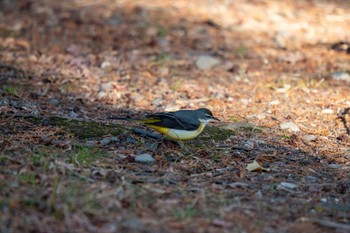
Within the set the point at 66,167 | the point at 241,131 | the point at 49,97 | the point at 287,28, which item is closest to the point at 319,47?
the point at 287,28

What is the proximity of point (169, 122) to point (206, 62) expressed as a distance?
3.77 meters

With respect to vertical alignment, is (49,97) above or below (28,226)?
below

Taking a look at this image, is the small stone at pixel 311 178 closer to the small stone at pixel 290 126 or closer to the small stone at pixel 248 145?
the small stone at pixel 248 145

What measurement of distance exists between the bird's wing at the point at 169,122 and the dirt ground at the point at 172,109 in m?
0.24

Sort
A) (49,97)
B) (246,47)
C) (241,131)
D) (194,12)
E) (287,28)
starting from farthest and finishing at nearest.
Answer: (194,12)
(287,28)
(246,47)
(49,97)
(241,131)

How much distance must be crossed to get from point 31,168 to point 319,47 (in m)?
7.17

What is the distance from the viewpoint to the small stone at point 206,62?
9484 mm

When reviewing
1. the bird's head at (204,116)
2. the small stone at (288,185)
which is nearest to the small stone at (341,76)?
the bird's head at (204,116)

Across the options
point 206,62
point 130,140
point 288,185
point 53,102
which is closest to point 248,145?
point 288,185

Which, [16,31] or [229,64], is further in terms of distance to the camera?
[16,31]

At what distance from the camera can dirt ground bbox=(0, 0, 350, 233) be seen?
4.24 metres

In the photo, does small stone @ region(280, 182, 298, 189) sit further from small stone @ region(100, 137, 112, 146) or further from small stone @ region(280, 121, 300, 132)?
small stone @ region(100, 137, 112, 146)

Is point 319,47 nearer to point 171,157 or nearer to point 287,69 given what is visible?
point 287,69

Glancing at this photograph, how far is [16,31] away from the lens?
10.6 metres
